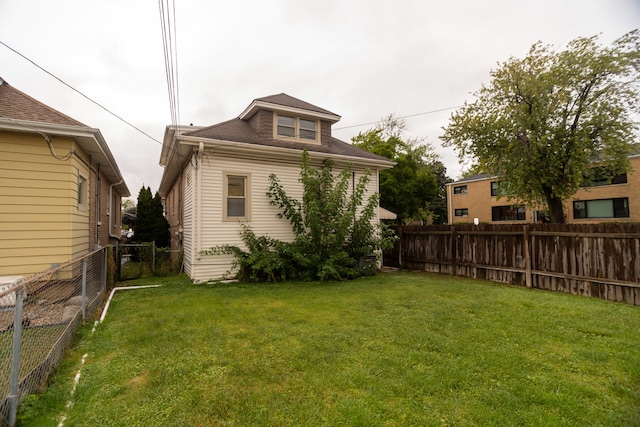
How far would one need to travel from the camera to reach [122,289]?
7379 mm

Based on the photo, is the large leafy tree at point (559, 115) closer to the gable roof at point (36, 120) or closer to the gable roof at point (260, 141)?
the gable roof at point (260, 141)

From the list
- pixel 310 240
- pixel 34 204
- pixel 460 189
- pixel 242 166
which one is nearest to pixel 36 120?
pixel 34 204

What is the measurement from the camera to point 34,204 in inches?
224

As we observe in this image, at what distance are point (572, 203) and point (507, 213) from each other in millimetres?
4744

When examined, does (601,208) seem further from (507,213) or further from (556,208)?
(556,208)

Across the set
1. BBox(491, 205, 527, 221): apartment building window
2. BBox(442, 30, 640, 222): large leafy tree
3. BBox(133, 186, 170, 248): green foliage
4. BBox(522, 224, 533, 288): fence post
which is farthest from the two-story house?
BBox(491, 205, 527, 221): apartment building window

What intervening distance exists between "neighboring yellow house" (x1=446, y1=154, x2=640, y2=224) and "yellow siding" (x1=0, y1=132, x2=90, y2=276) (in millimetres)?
18334

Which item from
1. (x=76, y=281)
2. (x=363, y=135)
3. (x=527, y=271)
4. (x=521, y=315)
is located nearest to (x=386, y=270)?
(x=527, y=271)

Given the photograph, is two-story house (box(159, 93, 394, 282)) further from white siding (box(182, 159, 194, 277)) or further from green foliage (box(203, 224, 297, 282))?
green foliage (box(203, 224, 297, 282))

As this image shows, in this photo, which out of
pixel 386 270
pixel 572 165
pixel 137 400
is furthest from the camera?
pixel 572 165

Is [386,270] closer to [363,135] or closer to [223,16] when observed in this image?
[223,16]

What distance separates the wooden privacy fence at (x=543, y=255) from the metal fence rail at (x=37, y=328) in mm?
9511

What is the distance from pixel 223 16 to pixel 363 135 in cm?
1760

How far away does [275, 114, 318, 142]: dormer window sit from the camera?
9852 millimetres
